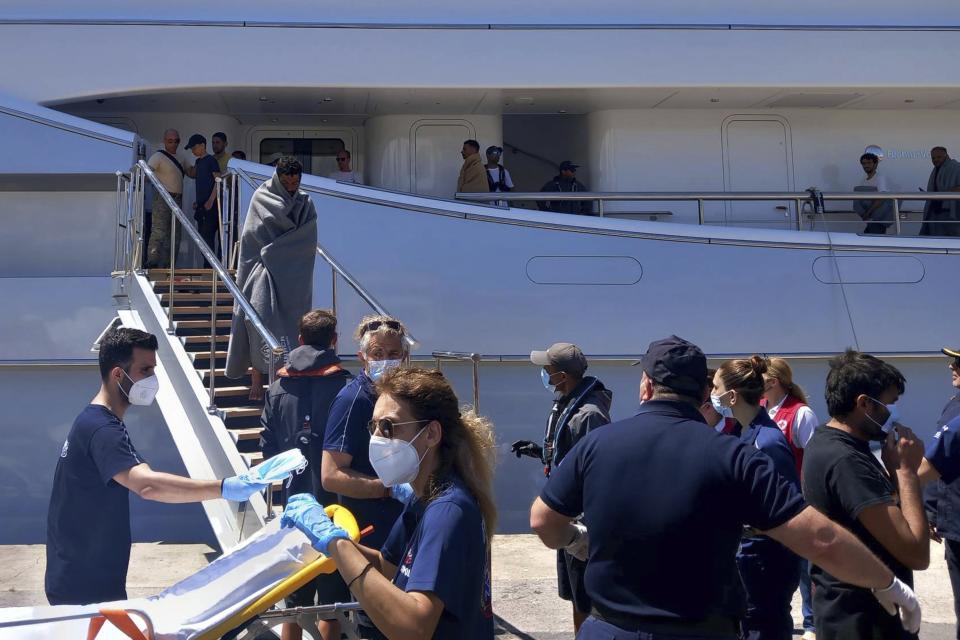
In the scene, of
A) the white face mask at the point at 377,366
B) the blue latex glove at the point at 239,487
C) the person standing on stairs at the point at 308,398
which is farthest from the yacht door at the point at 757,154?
the blue latex glove at the point at 239,487

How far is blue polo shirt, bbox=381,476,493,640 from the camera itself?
6.41 ft

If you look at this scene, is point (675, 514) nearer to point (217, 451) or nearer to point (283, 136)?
point (217, 451)

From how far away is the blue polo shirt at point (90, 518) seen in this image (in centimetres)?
299

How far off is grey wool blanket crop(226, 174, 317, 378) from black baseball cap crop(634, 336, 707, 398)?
131 inches

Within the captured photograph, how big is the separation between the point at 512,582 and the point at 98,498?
341 cm

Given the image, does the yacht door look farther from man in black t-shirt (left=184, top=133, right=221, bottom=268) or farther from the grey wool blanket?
the grey wool blanket

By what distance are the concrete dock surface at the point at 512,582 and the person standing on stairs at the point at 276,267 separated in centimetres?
166

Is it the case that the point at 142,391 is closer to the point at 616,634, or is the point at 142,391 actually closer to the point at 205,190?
the point at 616,634

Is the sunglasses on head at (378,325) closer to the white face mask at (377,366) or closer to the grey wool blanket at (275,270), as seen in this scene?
the white face mask at (377,366)

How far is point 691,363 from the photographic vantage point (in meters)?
2.40

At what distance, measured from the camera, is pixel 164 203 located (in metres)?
7.77

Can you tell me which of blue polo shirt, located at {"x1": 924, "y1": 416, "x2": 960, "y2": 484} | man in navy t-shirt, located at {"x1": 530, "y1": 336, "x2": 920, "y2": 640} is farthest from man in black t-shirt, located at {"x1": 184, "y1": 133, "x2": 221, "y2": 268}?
man in navy t-shirt, located at {"x1": 530, "y1": 336, "x2": 920, "y2": 640}

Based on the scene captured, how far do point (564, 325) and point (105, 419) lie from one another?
520 cm

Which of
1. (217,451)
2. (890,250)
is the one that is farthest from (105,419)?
(890,250)
